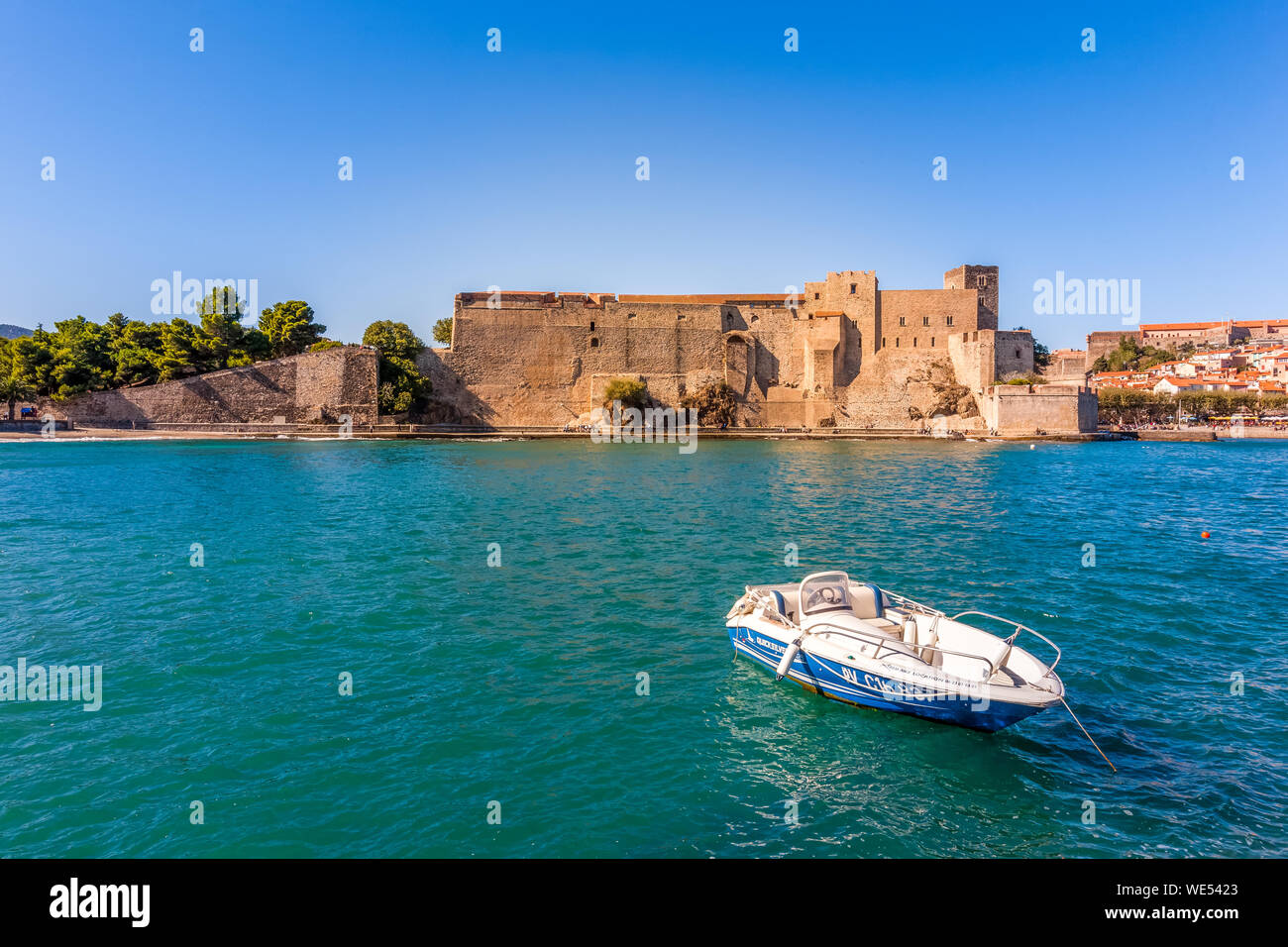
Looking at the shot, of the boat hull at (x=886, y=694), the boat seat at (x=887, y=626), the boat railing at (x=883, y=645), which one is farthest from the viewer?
the boat seat at (x=887, y=626)

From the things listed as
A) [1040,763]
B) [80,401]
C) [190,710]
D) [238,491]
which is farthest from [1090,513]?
[80,401]

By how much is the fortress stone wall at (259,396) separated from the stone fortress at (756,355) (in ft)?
20.9

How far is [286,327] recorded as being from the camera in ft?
191

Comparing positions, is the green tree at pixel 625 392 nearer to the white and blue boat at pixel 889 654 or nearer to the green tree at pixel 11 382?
the green tree at pixel 11 382

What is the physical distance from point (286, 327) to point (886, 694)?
2401 inches

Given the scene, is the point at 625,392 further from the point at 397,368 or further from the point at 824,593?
the point at 824,593

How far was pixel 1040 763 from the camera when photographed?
23.9ft

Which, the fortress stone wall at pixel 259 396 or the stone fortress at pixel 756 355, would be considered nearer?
the fortress stone wall at pixel 259 396

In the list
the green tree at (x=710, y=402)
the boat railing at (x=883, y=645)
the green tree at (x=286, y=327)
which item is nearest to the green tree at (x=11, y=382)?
the green tree at (x=286, y=327)

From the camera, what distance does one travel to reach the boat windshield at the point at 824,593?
9.44 m

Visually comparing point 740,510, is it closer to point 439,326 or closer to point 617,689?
point 617,689

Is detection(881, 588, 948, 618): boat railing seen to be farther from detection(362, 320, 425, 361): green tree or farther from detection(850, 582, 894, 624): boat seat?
detection(362, 320, 425, 361): green tree

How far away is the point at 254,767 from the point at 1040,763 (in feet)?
25.6

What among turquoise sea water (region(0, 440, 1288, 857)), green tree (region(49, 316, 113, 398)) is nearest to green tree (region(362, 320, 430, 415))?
green tree (region(49, 316, 113, 398))
